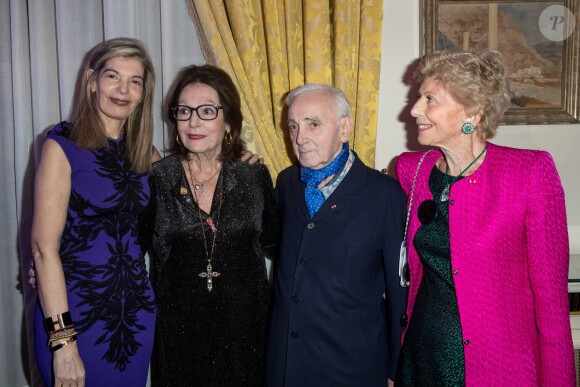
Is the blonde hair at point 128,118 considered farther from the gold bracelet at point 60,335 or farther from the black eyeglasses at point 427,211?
the black eyeglasses at point 427,211

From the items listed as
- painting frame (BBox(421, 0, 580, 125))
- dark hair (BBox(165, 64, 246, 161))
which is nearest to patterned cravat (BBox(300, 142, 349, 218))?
dark hair (BBox(165, 64, 246, 161))

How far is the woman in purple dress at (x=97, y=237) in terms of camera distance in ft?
5.82

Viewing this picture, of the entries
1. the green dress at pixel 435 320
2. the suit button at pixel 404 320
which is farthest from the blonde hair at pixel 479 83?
the suit button at pixel 404 320

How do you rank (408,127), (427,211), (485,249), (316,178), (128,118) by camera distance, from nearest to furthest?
(485,249) → (427,211) → (316,178) → (128,118) → (408,127)

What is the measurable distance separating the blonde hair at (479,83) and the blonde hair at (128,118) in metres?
1.16

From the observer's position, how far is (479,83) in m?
1.73

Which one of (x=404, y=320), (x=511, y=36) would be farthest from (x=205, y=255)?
(x=511, y=36)

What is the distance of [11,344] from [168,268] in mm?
1428

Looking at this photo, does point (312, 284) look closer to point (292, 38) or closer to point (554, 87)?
point (292, 38)

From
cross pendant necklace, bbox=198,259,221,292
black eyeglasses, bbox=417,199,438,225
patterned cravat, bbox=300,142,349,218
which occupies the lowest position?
cross pendant necklace, bbox=198,259,221,292

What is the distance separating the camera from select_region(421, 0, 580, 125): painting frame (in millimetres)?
2535

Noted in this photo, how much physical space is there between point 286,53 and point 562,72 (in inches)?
54.7

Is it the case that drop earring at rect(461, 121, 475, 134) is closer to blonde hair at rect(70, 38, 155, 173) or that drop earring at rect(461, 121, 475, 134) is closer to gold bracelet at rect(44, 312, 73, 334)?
blonde hair at rect(70, 38, 155, 173)

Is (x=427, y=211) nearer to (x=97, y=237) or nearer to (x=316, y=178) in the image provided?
(x=316, y=178)
